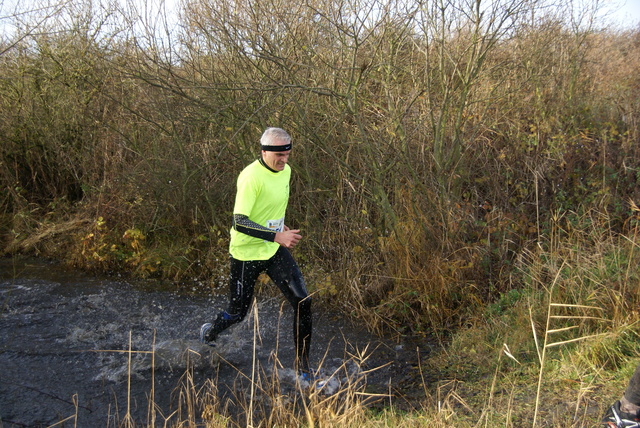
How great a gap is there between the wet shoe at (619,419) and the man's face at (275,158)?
2.67 m

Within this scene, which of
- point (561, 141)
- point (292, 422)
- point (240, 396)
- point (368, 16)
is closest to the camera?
point (292, 422)

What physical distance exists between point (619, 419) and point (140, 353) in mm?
4267

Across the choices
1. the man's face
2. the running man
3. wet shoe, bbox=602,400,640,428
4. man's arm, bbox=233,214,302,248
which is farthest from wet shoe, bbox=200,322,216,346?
wet shoe, bbox=602,400,640,428

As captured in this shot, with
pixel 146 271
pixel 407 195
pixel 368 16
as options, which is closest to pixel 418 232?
pixel 407 195

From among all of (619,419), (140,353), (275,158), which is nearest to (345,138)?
(275,158)

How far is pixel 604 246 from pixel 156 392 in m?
4.39

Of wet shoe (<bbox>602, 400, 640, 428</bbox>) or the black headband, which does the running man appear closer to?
the black headband

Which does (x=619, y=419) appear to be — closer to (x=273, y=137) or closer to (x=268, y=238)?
(x=268, y=238)

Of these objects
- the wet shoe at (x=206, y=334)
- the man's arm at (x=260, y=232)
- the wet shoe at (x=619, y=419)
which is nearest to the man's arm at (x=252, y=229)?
the man's arm at (x=260, y=232)

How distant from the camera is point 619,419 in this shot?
3080mm

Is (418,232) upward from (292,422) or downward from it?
upward

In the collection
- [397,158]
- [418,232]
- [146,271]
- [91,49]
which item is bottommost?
[146,271]

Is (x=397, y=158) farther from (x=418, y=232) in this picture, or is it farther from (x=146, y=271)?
(x=146, y=271)

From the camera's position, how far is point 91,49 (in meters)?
9.39
